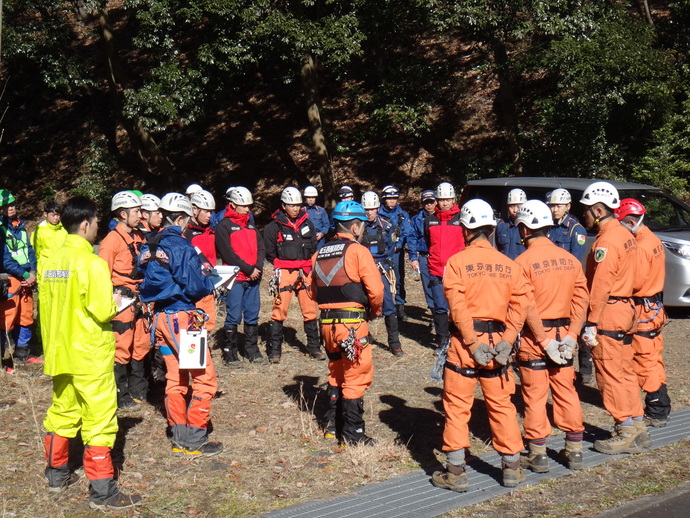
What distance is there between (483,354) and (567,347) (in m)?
1.11

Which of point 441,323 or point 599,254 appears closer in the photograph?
point 599,254

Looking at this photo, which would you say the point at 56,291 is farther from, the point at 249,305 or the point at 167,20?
the point at 167,20

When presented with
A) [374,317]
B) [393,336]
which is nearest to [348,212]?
[374,317]

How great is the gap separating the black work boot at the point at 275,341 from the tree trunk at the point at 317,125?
10.1 m

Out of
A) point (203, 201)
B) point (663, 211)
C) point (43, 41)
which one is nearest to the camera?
point (203, 201)

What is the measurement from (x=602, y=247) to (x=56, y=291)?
4.77 meters

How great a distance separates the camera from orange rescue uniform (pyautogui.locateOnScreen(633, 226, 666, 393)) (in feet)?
25.0

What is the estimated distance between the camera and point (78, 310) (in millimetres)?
5766

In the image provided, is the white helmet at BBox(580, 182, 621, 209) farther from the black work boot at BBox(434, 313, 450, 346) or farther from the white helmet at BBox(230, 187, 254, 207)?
the white helmet at BBox(230, 187, 254, 207)

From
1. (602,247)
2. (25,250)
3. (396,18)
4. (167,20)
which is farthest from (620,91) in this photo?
(25,250)

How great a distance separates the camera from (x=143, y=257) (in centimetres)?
729

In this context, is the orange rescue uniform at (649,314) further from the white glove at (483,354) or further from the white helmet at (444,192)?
the white helmet at (444,192)

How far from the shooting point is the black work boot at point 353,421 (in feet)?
22.9

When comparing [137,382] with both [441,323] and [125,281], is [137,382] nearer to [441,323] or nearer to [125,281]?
[125,281]
